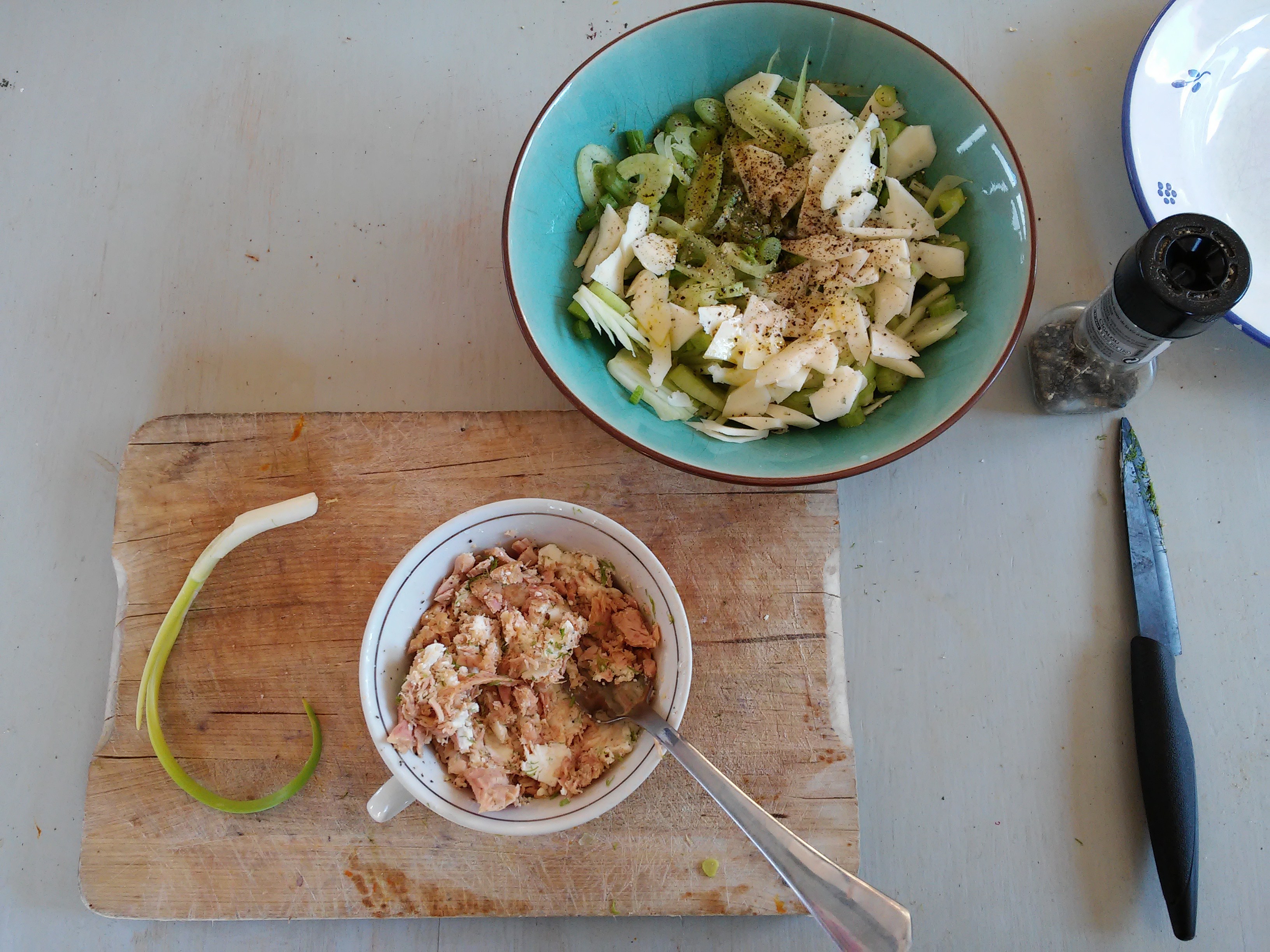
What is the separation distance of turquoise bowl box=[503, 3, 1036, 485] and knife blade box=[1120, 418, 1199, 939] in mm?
460

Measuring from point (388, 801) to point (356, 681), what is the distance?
0.78ft

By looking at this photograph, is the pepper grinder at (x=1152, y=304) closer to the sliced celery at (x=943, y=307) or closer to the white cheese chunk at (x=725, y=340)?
the sliced celery at (x=943, y=307)

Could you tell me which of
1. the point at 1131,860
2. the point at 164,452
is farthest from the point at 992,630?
the point at 164,452

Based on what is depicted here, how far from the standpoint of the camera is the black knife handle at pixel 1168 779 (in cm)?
121

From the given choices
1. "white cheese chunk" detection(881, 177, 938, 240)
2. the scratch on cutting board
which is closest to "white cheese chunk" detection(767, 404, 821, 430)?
the scratch on cutting board

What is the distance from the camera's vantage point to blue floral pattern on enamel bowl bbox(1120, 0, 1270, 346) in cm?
139

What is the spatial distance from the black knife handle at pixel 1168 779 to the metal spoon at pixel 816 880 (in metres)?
0.57

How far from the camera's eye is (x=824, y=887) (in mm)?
903

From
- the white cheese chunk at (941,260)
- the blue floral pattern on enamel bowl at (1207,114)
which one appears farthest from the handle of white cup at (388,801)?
the blue floral pattern on enamel bowl at (1207,114)

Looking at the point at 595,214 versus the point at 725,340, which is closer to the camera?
the point at 725,340

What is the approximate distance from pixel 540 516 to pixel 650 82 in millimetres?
695

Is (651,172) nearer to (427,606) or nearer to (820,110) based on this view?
(820,110)

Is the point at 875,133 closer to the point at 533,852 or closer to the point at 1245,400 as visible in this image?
the point at 1245,400

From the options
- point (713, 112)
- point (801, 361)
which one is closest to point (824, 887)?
point (801, 361)
